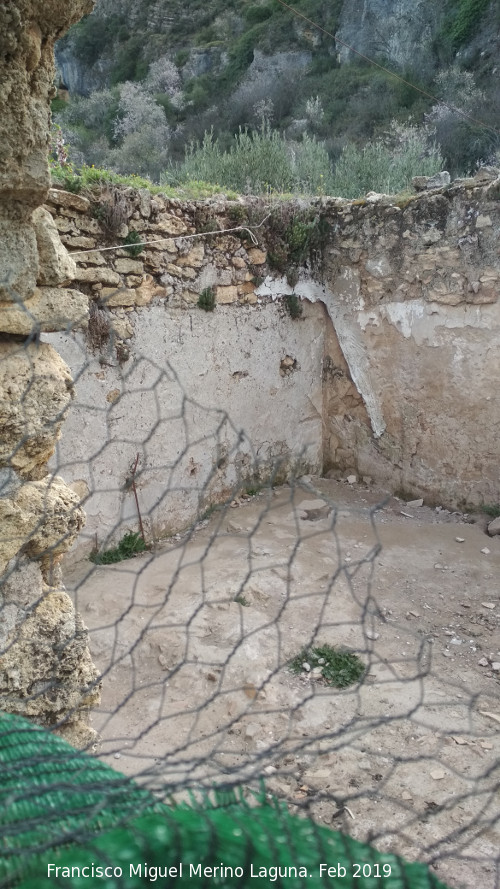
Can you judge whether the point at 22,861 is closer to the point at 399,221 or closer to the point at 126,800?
the point at 126,800

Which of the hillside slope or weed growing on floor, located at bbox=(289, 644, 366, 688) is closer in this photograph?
weed growing on floor, located at bbox=(289, 644, 366, 688)

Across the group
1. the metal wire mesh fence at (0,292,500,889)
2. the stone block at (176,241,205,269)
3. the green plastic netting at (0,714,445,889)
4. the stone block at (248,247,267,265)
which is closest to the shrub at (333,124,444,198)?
the stone block at (248,247,267,265)

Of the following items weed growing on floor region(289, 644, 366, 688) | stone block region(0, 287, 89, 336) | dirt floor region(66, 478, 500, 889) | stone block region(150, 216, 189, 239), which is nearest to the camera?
stone block region(0, 287, 89, 336)

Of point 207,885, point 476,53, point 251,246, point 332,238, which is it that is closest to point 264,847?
point 207,885

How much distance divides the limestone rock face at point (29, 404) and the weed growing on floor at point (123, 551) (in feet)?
9.33

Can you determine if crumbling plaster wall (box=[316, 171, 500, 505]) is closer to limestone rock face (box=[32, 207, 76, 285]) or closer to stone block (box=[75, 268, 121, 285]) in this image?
stone block (box=[75, 268, 121, 285])

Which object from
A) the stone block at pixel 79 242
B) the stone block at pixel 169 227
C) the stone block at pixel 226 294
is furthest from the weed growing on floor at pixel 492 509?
the stone block at pixel 79 242

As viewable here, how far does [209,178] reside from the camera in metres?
8.30

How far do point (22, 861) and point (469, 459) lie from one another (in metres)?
4.82

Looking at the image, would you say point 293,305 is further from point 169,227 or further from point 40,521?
point 40,521

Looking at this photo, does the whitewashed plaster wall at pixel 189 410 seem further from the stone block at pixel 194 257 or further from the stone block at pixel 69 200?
the stone block at pixel 69 200

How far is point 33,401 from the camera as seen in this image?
162 centimetres

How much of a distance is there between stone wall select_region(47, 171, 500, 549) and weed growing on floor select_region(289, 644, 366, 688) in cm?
134

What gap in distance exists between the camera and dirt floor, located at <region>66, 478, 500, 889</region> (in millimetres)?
2340
